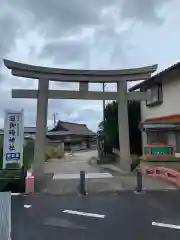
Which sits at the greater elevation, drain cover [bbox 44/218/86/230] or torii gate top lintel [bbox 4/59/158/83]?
torii gate top lintel [bbox 4/59/158/83]

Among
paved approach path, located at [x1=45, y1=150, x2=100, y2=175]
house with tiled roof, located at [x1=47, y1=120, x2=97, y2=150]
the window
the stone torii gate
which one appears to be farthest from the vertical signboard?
house with tiled roof, located at [x1=47, y1=120, x2=97, y2=150]

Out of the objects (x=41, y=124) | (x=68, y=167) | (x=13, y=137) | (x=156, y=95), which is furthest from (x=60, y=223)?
(x=156, y=95)

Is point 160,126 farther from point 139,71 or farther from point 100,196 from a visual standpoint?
point 100,196

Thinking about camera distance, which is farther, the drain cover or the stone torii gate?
the stone torii gate

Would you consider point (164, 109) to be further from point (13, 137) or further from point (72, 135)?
point (72, 135)

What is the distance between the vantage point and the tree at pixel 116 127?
24000 millimetres

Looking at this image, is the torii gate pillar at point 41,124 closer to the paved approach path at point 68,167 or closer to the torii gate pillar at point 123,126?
the paved approach path at point 68,167

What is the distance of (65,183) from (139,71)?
25.3 ft

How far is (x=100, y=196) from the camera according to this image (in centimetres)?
1144

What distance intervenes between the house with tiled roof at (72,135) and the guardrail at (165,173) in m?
40.4

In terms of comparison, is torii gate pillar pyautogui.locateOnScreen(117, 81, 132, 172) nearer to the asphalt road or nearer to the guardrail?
the guardrail

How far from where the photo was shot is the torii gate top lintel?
16.7 meters

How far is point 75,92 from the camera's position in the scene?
17.4 m

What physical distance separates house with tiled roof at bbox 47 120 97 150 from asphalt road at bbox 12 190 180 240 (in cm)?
4503
